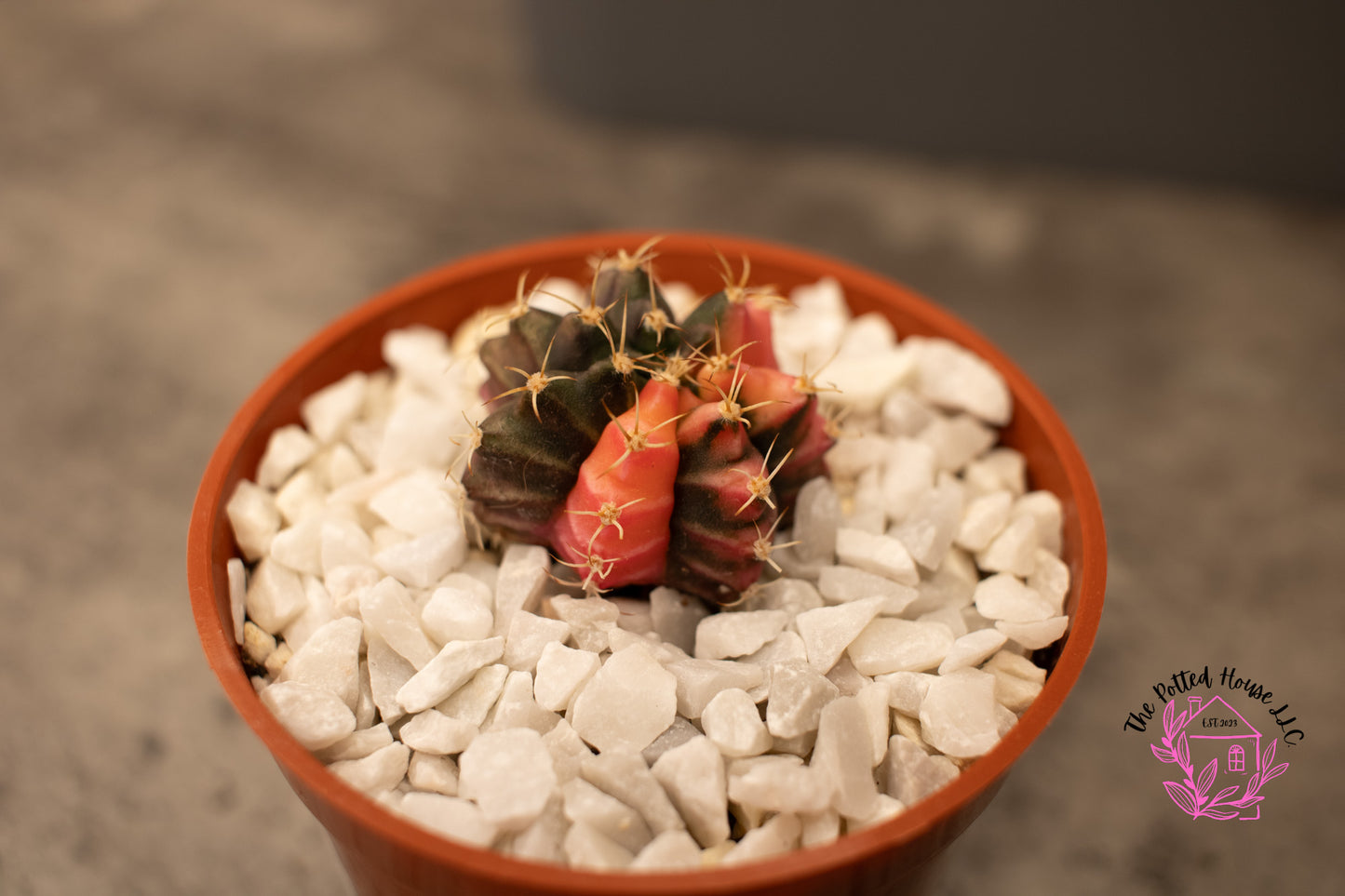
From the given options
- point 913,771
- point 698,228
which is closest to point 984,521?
point 913,771

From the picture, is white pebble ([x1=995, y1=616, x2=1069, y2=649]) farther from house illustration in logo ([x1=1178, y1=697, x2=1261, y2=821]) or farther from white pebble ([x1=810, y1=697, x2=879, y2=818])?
house illustration in logo ([x1=1178, y1=697, x2=1261, y2=821])

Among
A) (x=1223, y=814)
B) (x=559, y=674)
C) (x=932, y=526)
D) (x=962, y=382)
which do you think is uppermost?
(x=962, y=382)

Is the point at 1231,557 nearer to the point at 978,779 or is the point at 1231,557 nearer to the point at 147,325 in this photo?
the point at 978,779

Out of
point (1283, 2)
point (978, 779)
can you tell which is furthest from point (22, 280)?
point (1283, 2)

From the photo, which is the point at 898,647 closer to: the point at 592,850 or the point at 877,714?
the point at 877,714

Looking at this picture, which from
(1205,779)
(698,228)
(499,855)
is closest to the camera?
(499,855)

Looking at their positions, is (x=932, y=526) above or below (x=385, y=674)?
above

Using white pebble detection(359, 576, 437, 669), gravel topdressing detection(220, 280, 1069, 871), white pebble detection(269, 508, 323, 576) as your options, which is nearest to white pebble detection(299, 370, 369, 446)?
gravel topdressing detection(220, 280, 1069, 871)
